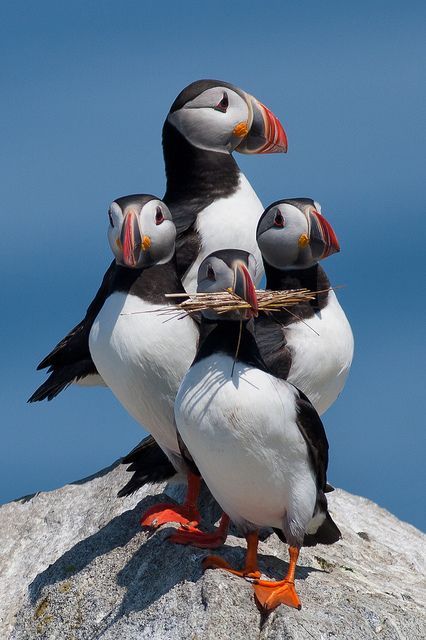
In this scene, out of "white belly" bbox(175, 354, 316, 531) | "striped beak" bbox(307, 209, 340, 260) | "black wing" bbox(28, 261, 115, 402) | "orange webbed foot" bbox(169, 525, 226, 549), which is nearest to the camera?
"white belly" bbox(175, 354, 316, 531)

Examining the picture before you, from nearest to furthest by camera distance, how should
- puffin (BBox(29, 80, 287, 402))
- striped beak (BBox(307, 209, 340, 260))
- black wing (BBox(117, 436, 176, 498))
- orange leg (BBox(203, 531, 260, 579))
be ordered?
orange leg (BBox(203, 531, 260, 579))
striped beak (BBox(307, 209, 340, 260))
black wing (BBox(117, 436, 176, 498))
puffin (BBox(29, 80, 287, 402))

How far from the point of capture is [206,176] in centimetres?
1136

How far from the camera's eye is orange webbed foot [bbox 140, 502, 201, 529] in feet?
32.7

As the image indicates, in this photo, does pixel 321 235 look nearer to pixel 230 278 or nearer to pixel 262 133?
pixel 230 278

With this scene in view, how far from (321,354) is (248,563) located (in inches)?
61.4

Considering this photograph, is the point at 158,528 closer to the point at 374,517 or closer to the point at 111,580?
the point at 111,580

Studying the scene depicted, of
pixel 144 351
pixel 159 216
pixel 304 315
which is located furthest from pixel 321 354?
pixel 159 216

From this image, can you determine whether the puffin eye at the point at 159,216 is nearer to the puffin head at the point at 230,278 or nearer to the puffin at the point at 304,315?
the puffin at the point at 304,315

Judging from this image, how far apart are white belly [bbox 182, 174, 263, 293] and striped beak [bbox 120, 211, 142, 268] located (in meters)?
1.02

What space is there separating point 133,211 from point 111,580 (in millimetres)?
2294

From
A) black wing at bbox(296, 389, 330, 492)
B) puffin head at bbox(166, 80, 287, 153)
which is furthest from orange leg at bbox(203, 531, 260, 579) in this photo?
puffin head at bbox(166, 80, 287, 153)

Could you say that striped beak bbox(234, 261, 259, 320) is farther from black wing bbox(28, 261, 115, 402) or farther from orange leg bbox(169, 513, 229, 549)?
black wing bbox(28, 261, 115, 402)

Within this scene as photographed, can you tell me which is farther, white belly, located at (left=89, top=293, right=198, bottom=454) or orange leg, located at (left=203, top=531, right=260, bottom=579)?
white belly, located at (left=89, top=293, right=198, bottom=454)

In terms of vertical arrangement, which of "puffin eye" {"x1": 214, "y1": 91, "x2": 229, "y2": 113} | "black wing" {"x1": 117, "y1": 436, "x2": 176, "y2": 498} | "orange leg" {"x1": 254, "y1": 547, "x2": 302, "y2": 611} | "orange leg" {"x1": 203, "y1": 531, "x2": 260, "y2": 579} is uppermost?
"puffin eye" {"x1": 214, "y1": 91, "x2": 229, "y2": 113}
